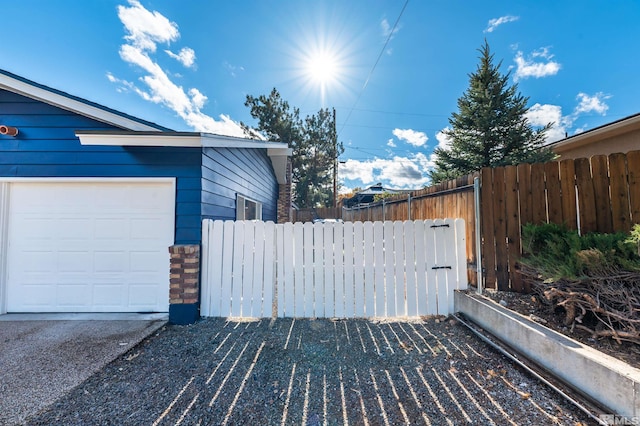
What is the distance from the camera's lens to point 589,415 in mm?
1693

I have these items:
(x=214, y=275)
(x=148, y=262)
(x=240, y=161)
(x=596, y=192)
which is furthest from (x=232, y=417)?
(x=240, y=161)

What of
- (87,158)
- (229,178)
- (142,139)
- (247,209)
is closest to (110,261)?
(87,158)

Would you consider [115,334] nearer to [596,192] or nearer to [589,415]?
[589,415]

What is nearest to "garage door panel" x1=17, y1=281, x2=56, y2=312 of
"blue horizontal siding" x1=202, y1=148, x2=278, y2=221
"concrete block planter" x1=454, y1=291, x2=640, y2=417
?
"blue horizontal siding" x1=202, y1=148, x2=278, y2=221

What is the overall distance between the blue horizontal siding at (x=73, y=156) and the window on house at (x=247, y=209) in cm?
183

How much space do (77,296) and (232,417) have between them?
12.1ft

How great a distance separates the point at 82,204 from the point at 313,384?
427 centimetres

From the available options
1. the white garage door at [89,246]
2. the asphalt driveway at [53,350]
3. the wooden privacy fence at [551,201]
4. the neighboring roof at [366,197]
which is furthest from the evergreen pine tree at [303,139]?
the wooden privacy fence at [551,201]

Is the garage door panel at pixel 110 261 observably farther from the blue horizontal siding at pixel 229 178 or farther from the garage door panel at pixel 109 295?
the blue horizontal siding at pixel 229 178

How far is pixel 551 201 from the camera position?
3.24 m

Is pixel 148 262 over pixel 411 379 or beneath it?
over

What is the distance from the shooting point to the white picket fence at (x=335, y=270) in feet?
11.8

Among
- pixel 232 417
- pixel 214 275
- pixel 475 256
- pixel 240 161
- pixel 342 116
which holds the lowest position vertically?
pixel 232 417

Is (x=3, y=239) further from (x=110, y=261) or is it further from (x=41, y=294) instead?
(x=110, y=261)
